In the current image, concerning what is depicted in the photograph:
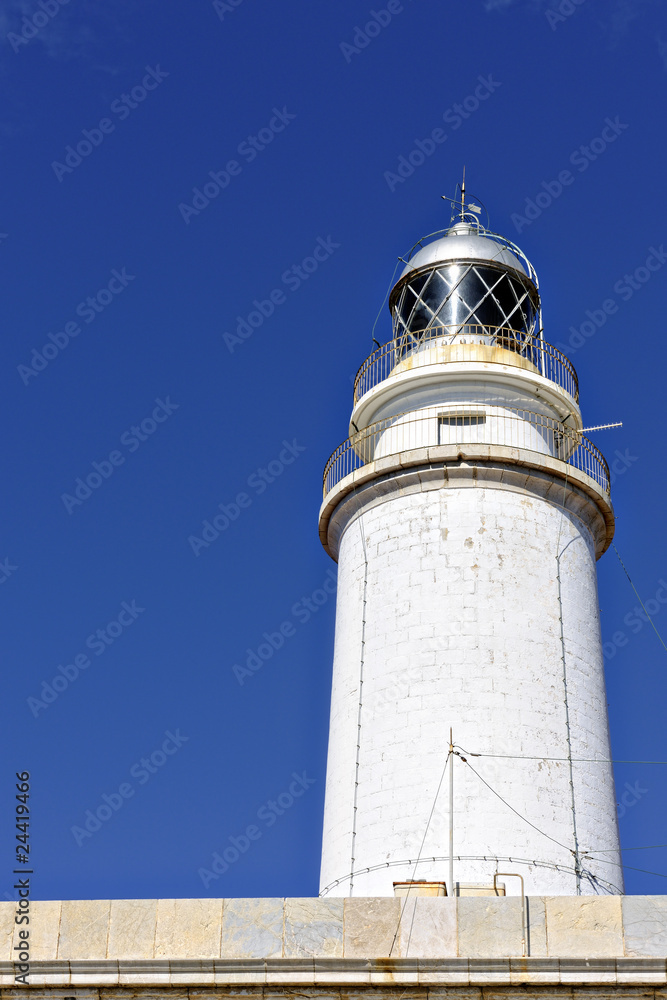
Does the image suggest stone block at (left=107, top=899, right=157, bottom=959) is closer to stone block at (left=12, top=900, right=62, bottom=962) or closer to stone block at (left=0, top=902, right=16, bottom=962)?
stone block at (left=12, top=900, right=62, bottom=962)

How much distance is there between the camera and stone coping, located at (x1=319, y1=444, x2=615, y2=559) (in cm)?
1983

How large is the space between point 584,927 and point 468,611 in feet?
20.8

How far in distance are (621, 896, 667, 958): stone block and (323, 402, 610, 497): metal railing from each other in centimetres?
838

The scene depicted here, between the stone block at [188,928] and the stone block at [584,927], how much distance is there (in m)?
3.26

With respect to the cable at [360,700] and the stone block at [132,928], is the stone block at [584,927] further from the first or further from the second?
the cable at [360,700]

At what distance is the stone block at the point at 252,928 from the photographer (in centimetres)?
1336

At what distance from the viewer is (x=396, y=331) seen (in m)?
22.8

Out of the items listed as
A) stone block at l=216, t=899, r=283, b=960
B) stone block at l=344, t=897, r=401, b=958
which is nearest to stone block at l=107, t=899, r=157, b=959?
stone block at l=216, t=899, r=283, b=960

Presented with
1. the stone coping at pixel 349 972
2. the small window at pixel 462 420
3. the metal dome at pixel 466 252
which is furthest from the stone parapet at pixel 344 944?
the metal dome at pixel 466 252

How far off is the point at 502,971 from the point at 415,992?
844mm

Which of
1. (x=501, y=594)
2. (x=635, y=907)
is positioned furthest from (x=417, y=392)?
(x=635, y=907)

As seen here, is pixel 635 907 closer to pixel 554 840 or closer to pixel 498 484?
pixel 554 840

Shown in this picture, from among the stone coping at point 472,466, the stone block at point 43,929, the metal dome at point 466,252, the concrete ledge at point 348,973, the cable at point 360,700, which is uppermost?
the metal dome at point 466,252

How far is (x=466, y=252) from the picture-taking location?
2244 centimetres
